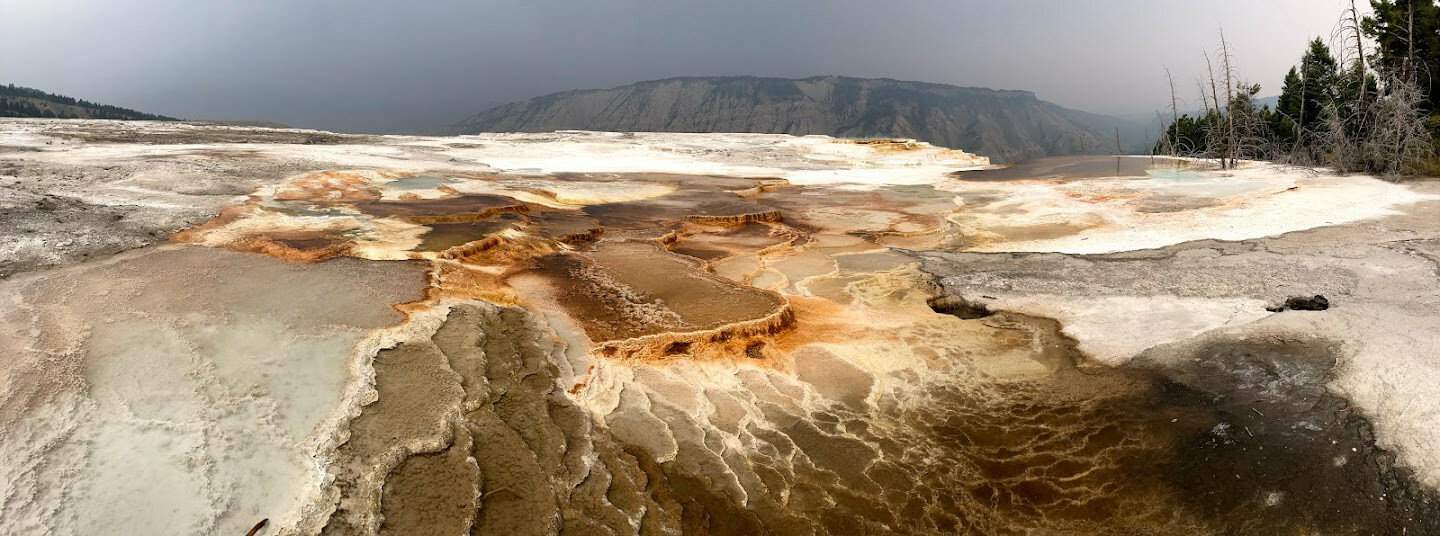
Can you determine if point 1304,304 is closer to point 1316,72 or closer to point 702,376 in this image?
point 702,376

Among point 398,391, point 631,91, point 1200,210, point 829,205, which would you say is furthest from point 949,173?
point 631,91

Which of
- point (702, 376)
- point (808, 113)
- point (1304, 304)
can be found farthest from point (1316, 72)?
point (808, 113)

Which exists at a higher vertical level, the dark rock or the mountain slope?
the mountain slope

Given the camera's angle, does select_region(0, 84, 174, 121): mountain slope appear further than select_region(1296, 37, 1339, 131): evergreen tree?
Yes

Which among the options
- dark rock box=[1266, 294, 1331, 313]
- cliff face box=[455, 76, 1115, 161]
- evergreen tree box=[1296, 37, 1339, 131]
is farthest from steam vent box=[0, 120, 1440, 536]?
cliff face box=[455, 76, 1115, 161]

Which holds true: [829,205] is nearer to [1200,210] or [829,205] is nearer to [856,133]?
[1200,210]

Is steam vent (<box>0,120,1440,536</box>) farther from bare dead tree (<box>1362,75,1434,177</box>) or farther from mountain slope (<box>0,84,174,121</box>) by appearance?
mountain slope (<box>0,84,174,121</box>)

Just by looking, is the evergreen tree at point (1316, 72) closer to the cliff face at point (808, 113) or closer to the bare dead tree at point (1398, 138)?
the bare dead tree at point (1398, 138)
